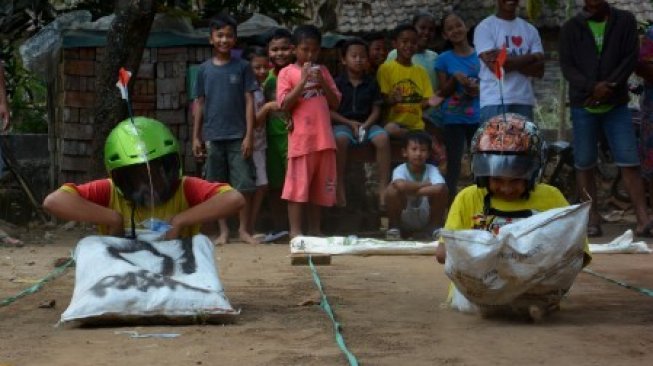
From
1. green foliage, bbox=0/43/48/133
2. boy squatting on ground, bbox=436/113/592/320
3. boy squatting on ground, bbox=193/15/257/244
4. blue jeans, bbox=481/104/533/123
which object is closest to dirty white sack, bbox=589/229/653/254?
blue jeans, bbox=481/104/533/123

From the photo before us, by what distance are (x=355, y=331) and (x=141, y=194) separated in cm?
130

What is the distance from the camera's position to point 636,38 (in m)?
10.2

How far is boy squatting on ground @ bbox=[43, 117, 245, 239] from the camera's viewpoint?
19.2 ft

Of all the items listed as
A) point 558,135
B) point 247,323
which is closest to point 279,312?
point 247,323

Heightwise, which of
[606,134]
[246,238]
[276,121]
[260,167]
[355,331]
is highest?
[606,134]

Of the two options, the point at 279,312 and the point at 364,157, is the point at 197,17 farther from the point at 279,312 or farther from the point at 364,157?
the point at 279,312

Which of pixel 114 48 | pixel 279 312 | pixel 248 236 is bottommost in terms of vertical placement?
pixel 248 236

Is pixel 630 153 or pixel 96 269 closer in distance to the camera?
pixel 96 269

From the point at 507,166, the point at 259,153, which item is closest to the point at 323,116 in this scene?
the point at 259,153

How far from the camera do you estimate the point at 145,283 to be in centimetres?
559

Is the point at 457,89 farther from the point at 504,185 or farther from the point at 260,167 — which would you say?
the point at 504,185

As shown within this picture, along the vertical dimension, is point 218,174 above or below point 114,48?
below

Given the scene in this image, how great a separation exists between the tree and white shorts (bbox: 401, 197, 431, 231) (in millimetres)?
2582

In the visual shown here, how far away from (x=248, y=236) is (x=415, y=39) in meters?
2.37
